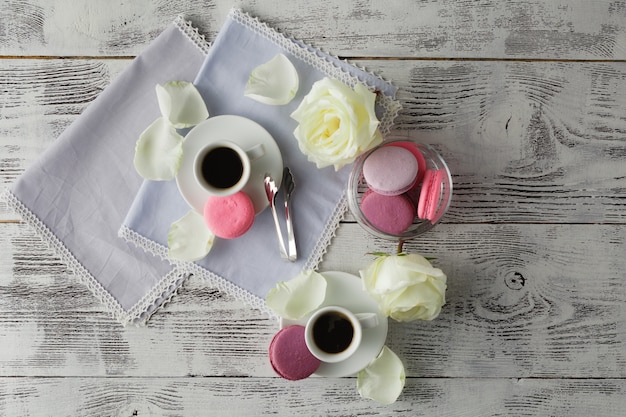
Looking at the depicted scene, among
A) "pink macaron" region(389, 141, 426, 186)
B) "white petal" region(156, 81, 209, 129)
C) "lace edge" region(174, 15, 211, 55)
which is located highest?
"pink macaron" region(389, 141, 426, 186)

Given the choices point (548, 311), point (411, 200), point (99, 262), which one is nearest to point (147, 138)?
point (99, 262)

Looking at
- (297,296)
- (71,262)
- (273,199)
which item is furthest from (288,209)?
(71,262)

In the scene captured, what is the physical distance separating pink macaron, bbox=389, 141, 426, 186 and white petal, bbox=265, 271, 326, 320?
223mm

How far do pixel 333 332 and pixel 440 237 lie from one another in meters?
0.24

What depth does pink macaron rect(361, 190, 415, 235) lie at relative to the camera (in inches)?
34.4

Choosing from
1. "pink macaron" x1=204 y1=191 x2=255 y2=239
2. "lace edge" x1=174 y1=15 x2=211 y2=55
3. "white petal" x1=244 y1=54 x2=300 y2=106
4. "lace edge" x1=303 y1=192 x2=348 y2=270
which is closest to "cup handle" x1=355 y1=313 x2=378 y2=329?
"lace edge" x1=303 y1=192 x2=348 y2=270

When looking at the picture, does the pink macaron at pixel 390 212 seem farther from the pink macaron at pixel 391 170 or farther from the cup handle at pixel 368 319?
the cup handle at pixel 368 319

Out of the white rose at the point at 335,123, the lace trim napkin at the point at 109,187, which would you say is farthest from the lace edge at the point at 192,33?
the white rose at the point at 335,123

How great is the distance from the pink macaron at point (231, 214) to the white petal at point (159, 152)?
8 cm

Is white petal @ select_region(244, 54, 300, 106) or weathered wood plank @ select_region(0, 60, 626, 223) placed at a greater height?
weathered wood plank @ select_region(0, 60, 626, 223)

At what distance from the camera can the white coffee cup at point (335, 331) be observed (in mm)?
864

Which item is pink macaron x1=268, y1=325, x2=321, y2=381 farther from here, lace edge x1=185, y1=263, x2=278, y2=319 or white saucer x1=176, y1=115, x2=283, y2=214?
white saucer x1=176, y1=115, x2=283, y2=214

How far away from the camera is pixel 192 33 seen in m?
0.94

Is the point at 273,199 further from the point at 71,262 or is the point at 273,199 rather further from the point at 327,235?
the point at 71,262
